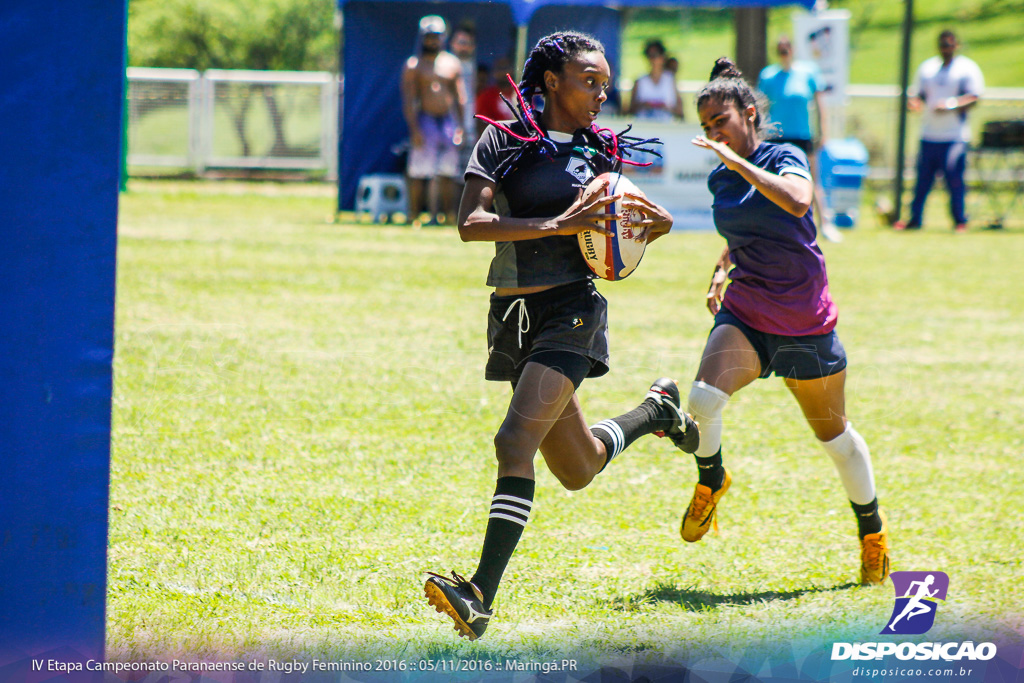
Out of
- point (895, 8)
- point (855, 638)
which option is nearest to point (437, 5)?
point (855, 638)

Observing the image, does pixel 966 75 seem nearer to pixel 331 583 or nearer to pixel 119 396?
pixel 119 396

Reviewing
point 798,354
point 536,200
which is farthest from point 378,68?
point 536,200

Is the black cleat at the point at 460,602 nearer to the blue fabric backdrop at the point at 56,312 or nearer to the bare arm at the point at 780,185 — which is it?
the blue fabric backdrop at the point at 56,312

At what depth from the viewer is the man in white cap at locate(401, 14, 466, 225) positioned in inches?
575

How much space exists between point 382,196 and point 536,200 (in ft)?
41.6

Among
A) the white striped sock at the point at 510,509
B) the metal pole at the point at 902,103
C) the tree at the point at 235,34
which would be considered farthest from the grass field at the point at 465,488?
the tree at the point at 235,34

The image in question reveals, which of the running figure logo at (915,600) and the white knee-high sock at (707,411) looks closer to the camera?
the running figure logo at (915,600)

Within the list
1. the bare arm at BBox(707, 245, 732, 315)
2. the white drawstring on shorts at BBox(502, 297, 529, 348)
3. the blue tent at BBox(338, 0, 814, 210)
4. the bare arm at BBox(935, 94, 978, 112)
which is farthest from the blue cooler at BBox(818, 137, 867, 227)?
the white drawstring on shorts at BBox(502, 297, 529, 348)

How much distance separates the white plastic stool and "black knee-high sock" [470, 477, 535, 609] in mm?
12848

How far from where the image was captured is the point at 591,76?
3646 millimetres

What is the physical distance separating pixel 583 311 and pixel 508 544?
80cm

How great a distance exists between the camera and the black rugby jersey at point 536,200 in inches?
143

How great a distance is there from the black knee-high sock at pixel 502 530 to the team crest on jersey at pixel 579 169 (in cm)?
99

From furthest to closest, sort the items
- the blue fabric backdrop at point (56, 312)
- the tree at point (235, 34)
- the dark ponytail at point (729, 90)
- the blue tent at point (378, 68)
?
1. the tree at point (235, 34)
2. the blue tent at point (378, 68)
3. the dark ponytail at point (729, 90)
4. the blue fabric backdrop at point (56, 312)
